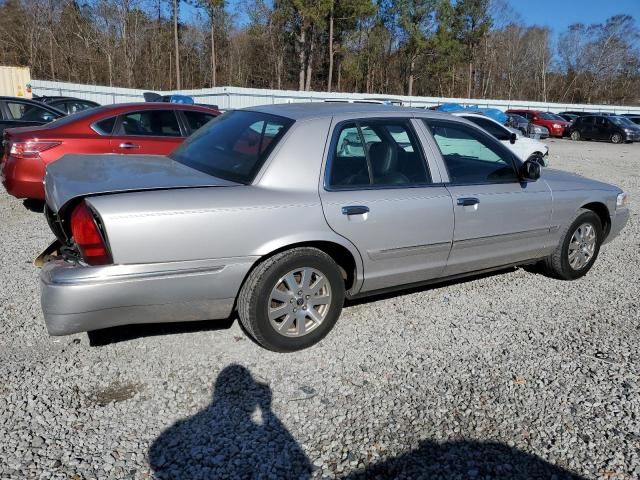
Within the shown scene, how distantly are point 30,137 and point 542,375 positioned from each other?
608 centimetres

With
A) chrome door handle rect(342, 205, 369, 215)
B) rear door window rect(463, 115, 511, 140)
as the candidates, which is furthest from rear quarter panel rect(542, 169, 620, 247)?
rear door window rect(463, 115, 511, 140)

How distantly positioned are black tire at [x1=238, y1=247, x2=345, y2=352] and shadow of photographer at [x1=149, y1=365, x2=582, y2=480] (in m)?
0.61

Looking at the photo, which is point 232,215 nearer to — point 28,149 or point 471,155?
point 471,155

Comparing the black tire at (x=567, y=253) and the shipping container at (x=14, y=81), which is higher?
the shipping container at (x=14, y=81)

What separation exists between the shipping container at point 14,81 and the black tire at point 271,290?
25.6m

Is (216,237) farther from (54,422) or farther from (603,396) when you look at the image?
(603,396)

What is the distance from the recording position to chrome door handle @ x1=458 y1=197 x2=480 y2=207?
3.94m

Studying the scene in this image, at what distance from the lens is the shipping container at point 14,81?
23703 mm

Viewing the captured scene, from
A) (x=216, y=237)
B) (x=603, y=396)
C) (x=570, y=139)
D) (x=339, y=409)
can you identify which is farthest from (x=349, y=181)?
(x=570, y=139)

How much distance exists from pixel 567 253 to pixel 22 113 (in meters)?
9.72

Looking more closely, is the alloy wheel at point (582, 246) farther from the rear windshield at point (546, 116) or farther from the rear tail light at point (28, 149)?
the rear windshield at point (546, 116)

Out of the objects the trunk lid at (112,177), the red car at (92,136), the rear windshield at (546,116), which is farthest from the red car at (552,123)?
the trunk lid at (112,177)

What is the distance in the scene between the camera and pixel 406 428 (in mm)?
2738

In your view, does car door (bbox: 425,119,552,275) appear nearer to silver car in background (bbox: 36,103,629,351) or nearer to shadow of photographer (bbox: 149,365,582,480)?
silver car in background (bbox: 36,103,629,351)
